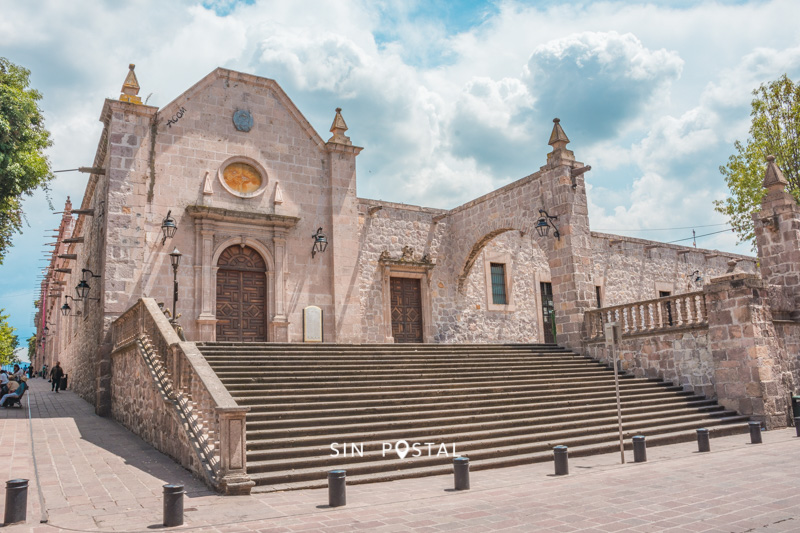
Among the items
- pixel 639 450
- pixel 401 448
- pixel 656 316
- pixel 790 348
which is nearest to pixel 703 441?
pixel 639 450

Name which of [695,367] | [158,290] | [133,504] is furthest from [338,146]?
[133,504]

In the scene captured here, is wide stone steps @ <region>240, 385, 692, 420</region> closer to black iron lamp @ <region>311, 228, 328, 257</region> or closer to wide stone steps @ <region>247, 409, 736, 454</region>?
wide stone steps @ <region>247, 409, 736, 454</region>

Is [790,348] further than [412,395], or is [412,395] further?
[790,348]

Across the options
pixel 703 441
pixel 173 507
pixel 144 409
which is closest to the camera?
pixel 173 507

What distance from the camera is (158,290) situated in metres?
15.6

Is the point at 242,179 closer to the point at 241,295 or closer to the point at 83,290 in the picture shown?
the point at 241,295

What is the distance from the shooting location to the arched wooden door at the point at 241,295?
16453 mm

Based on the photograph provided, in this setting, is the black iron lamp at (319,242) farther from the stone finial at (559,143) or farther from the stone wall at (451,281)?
the stone finial at (559,143)

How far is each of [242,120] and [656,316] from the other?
12.7 meters

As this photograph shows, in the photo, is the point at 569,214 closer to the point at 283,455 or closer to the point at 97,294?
the point at 283,455

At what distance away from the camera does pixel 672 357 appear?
15172mm

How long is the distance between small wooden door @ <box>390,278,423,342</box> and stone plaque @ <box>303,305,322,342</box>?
379 cm

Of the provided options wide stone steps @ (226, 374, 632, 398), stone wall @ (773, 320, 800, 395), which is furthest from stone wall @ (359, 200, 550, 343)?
stone wall @ (773, 320, 800, 395)

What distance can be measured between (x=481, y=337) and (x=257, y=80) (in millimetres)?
11877
